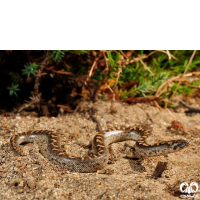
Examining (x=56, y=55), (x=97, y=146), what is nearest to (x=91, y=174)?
(x=97, y=146)

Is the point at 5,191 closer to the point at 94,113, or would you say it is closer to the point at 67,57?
the point at 94,113

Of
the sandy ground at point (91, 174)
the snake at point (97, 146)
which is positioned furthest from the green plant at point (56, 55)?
the snake at point (97, 146)

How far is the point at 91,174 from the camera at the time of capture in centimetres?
327

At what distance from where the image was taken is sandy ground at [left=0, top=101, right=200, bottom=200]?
2684 mm

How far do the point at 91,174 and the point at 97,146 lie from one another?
2.56ft

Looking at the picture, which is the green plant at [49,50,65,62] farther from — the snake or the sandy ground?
the snake

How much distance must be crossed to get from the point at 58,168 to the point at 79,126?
64.3 inches

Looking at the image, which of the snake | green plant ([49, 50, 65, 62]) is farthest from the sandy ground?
green plant ([49, 50, 65, 62])

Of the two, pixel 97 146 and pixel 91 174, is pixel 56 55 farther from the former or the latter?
pixel 91 174

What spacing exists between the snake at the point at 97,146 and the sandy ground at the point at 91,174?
13cm

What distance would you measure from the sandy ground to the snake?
13 cm

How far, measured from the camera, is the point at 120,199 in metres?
2.55

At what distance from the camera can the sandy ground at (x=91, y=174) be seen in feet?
8.80

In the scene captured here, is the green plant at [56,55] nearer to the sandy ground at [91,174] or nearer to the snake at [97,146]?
the sandy ground at [91,174]
